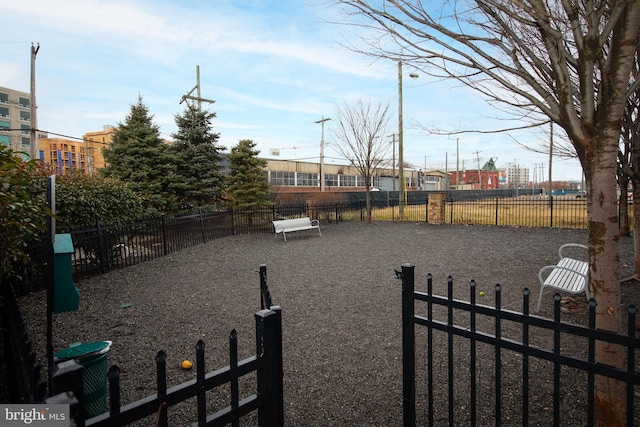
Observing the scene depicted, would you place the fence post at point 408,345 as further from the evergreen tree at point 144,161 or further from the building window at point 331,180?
the building window at point 331,180

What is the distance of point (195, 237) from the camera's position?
1189 cm

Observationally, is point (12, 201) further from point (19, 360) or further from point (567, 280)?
point (567, 280)

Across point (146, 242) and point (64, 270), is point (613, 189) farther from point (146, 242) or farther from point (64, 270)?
point (146, 242)

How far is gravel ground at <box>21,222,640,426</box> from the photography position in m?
2.96

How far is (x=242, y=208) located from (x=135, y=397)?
13.6 metres

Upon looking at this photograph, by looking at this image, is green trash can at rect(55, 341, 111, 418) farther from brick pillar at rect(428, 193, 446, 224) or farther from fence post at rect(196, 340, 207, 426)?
brick pillar at rect(428, 193, 446, 224)

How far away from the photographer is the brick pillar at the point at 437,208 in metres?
16.3

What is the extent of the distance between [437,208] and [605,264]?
48.0 feet

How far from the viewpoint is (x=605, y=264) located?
7.43ft

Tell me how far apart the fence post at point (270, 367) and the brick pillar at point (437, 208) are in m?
15.7

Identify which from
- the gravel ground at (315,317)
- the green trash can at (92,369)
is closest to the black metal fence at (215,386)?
the gravel ground at (315,317)

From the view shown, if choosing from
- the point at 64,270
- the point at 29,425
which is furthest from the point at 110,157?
the point at 29,425

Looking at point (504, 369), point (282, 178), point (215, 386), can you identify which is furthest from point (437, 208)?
point (282, 178)

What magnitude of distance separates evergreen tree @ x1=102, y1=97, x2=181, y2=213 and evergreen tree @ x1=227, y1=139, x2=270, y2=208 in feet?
8.96
